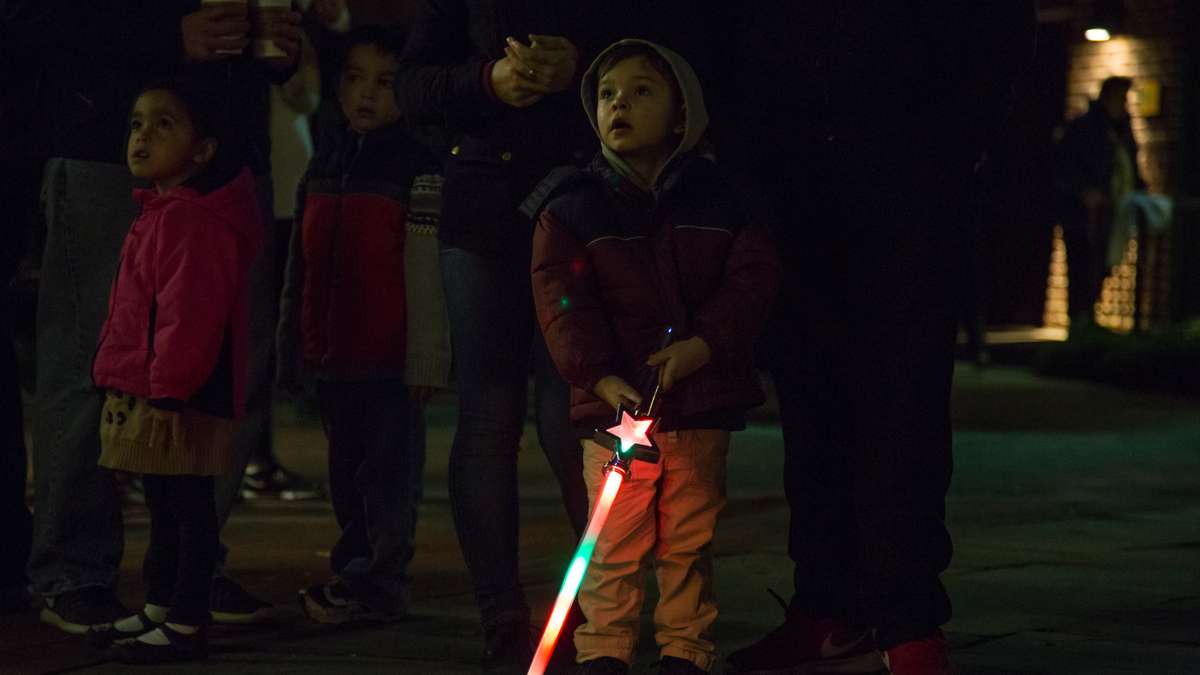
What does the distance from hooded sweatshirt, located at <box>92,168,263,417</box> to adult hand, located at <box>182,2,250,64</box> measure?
431mm

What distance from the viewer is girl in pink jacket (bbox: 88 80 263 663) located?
5.54 m

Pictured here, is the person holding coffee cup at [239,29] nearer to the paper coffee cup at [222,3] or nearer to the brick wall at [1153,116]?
the paper coffee cup at [222,3]

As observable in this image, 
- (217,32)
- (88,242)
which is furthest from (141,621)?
(217,32)

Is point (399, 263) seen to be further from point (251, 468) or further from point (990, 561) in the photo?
point (251, 468)

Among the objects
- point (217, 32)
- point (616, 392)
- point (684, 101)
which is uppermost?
point (217, 32)

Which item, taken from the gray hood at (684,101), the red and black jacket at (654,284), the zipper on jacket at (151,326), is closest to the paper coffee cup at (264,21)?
the zipper on jacket at (151,326)

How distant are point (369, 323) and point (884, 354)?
166cm

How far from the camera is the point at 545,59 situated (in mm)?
5219

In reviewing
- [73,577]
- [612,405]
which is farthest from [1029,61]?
[73,577]

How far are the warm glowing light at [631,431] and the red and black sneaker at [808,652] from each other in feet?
2.79

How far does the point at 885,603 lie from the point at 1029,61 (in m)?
1.22

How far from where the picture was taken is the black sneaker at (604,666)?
5.06 metres

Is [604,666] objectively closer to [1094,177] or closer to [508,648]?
[508,648]

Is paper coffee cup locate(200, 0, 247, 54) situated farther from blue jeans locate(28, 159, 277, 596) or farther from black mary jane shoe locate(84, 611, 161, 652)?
black mary jane shoe locate(84, 611, 161, 652)
